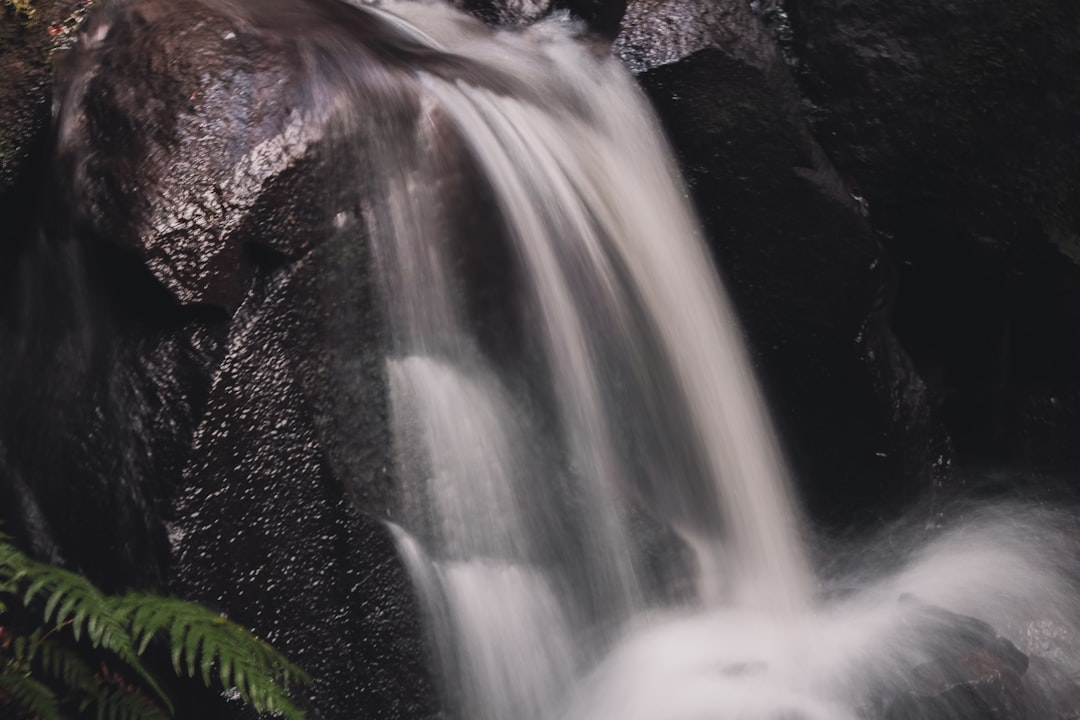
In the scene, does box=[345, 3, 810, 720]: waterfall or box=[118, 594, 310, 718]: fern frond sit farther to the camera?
box=[345, 3, 810, 720]: waterfall

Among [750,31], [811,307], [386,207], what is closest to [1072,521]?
[811,307]

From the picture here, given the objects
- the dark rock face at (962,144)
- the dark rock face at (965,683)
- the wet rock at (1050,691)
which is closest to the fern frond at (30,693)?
the dark rock face at (965,683)

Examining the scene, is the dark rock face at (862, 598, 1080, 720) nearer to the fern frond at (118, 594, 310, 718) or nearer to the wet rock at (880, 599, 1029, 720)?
the wet rock at (880, 599, 1029, 720)

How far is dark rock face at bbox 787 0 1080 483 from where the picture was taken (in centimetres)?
442

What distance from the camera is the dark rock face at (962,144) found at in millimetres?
4418

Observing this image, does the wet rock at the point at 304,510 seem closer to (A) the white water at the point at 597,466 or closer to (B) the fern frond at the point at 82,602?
(A) the white water at the point at 597,466

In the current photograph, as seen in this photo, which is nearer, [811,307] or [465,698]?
[465,698]

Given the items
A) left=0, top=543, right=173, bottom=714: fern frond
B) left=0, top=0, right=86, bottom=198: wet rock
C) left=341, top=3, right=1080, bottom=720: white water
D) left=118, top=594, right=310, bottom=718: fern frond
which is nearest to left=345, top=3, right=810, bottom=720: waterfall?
left=341, top=3, right=1080, bottom=720: white water

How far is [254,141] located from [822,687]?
7.27 feet

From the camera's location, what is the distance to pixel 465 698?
2891 millimetres

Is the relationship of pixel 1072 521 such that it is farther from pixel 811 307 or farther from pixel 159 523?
pixel 159 523

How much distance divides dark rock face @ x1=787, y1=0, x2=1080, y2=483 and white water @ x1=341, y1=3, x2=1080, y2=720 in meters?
0.92

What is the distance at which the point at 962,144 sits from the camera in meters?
4.43

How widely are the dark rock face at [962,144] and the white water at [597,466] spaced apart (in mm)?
918
